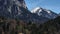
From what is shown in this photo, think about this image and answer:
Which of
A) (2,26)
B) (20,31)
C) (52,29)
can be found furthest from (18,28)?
(52,29)

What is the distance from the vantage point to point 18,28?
208 feet

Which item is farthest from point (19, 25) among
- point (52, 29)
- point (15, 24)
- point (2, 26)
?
point (52, 29)

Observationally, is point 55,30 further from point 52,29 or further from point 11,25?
point 11,25

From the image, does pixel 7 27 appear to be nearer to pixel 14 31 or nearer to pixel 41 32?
pixel 14 31

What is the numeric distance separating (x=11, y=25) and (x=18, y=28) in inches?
154

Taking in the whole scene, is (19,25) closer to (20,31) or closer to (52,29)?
(20,31)

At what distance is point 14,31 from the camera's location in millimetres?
61688

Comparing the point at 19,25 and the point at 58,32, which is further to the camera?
the point at 19,25

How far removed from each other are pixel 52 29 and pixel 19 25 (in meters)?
11.2

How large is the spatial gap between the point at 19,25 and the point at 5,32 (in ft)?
24.0

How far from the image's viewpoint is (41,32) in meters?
63.7

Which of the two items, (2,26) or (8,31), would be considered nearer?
(8,31)

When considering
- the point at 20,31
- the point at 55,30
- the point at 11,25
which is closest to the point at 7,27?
the point at 11,25

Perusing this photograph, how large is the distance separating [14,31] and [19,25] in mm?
6156
